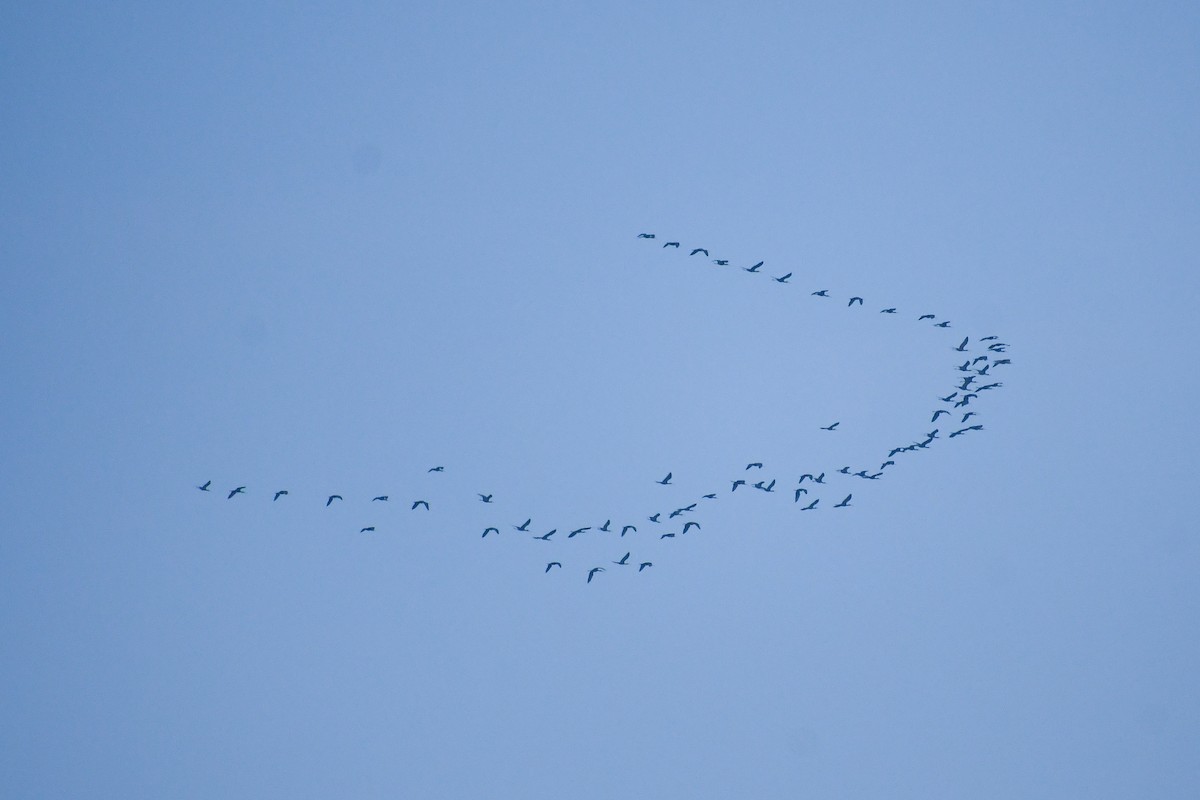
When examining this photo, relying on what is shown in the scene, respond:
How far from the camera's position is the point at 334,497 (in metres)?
56.1

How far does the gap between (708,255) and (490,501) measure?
12.8 m

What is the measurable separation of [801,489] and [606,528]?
8277 millimetres

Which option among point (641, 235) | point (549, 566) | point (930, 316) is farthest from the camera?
point (549, 566)

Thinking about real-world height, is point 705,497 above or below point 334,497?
below

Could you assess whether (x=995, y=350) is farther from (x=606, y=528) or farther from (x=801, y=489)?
(x=606, y=528)

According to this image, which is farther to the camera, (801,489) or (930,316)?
(801,489)

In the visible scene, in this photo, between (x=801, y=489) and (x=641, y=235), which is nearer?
(x=641, y=235)

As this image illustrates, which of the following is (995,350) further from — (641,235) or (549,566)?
(549,566)

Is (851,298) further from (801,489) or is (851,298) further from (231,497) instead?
(231,497)

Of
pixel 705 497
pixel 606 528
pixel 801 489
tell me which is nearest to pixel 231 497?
pixel 606 528

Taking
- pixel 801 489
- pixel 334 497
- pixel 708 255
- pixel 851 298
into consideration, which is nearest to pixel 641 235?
pixel 708 255

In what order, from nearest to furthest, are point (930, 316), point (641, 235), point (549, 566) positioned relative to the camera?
point (641, 235), point (930, 316), point (549, 566)

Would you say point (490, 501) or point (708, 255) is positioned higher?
point (708, 255)

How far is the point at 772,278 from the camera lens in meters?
51.4
